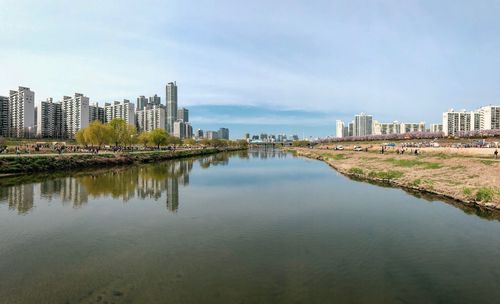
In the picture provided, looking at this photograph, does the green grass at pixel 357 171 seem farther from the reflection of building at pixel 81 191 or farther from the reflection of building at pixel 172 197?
the reflection of building at pixel 172 197

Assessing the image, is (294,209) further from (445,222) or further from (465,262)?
(465,262)

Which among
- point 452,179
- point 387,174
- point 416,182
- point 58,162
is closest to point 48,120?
point 58,162

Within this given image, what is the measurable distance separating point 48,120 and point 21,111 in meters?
18.1

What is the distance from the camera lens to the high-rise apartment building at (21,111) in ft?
563

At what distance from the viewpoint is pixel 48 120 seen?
191m

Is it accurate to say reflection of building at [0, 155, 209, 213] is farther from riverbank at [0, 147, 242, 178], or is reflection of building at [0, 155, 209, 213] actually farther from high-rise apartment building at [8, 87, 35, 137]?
high-rise apartment building at [8, 87, 35, 137]

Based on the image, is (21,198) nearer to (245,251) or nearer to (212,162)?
(245,251)

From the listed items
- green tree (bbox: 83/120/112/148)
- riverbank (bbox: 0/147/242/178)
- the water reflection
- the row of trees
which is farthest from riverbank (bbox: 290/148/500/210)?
the row of trees

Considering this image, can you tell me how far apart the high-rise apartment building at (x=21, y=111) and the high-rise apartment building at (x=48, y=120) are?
7393 mm

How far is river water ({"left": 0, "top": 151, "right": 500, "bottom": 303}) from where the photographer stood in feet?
38.7

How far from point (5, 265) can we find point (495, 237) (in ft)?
86.6

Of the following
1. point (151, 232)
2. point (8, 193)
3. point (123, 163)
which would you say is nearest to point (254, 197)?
point (151, 232)

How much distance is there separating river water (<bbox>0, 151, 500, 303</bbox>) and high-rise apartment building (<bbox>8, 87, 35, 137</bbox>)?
17423cm

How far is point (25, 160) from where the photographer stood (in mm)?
54688
